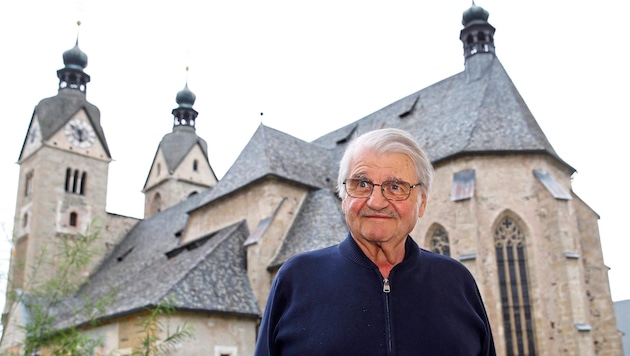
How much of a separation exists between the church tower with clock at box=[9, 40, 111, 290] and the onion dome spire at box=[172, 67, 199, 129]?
718 centimetres

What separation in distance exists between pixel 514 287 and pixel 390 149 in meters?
16.9

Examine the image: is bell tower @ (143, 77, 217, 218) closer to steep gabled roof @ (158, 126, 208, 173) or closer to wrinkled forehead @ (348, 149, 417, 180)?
steep gabled roof @ (158, 126, 208, 173)

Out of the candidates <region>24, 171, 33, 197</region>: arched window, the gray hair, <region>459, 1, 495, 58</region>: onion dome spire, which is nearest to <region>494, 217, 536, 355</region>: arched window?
<region>459, 1, 495, 58</region>: onion dome spire

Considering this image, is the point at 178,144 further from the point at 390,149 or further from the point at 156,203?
the point at 390,149

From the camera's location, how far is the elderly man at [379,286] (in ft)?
7.02

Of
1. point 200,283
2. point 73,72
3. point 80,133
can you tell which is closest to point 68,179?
point 80,133

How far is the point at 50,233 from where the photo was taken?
1337 inches

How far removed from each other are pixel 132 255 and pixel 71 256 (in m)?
24.0

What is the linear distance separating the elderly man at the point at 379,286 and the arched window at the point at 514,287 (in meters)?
16.3

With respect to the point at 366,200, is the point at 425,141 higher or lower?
higher

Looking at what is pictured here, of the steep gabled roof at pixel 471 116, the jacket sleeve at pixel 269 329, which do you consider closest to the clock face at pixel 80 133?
the steep gabled roof at pixel 471 116

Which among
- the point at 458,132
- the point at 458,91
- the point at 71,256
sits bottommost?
the point at 71,256

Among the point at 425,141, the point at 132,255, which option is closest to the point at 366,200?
the point at 425,141

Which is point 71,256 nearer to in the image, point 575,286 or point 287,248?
point 287,248
